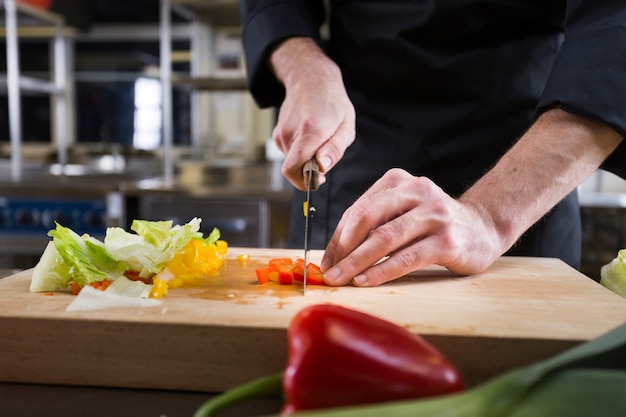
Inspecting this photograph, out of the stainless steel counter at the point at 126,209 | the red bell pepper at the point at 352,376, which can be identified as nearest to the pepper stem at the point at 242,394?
the red bell pepper at the point at 352,376

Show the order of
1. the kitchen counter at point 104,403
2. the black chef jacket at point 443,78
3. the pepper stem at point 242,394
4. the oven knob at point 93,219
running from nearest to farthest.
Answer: the pepper stem at point 242,394, the kitchen counter at point 104,403, the black chef jacket at point 443,78, the oven knob at point 93,219

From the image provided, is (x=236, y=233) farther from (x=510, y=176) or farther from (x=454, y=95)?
(x=510, y=176)

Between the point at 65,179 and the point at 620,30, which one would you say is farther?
the point at 65,179

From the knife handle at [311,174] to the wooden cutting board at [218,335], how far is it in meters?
0.30

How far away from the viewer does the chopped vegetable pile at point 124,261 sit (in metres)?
0.98

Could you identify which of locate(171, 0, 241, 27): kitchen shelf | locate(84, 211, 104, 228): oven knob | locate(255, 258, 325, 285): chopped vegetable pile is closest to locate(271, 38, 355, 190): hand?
locate(255, 258, 325, 285): chopped vegetable pile

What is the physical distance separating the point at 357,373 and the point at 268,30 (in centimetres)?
112

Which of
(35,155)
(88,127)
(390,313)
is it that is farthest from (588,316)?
(88,127)

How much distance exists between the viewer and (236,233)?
2.99m

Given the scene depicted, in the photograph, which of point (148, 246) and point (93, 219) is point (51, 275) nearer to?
point (148, 246)

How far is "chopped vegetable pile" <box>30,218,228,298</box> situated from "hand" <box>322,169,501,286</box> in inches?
9.0

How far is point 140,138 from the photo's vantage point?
5812mm

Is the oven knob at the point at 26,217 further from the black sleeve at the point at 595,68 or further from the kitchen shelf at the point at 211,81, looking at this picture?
the black sleeve at the point at 595,68

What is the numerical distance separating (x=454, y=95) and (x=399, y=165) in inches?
8.3
